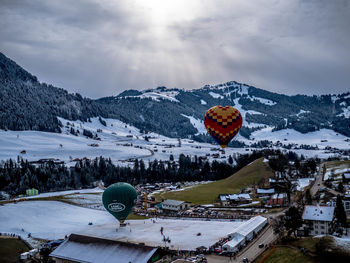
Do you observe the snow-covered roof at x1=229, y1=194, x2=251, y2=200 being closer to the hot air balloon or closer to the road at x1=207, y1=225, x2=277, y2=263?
the hot air balloon

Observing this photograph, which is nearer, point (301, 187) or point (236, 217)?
point (236, 217)

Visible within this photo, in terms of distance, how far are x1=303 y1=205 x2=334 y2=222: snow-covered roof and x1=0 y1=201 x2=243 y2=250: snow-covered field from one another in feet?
43.3

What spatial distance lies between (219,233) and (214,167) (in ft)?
341

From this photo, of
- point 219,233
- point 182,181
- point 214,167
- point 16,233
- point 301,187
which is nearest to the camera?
point 219,233

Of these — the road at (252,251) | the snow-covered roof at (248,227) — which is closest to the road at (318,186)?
the snow-covered roof at (248,227)

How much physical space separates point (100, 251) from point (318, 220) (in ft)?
108

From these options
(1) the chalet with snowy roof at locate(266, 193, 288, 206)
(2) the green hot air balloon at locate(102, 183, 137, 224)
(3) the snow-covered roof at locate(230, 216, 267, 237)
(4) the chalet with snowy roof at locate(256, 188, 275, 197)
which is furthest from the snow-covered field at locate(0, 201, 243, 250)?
(4) the chalet with snowy roof at locate(256, 188, 275, 197)

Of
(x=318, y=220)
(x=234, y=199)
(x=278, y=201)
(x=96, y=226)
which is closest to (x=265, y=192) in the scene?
(x=234, y=199)

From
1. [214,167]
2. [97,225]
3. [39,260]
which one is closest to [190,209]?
[97,225]

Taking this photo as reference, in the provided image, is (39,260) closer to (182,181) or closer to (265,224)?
(265,224)

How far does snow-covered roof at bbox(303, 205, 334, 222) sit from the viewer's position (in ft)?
180

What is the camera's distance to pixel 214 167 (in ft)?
537

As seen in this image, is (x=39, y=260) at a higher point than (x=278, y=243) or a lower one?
lower

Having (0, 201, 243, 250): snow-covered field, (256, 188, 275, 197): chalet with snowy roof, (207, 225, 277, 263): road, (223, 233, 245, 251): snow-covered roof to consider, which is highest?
(256, 188, 275, 197): chalet with snowy roof
